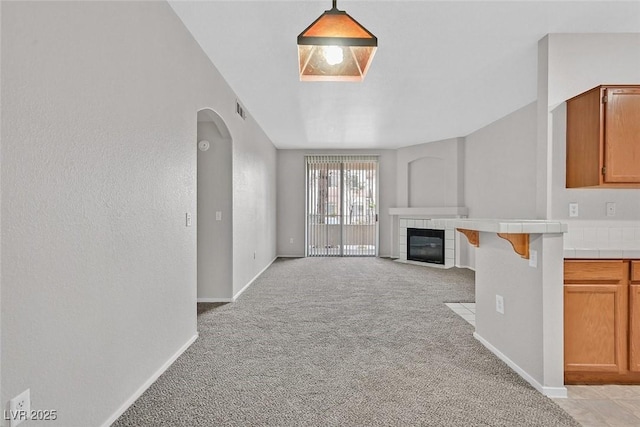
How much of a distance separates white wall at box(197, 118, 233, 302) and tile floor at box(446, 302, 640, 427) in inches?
134

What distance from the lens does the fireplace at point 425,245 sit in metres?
7.35

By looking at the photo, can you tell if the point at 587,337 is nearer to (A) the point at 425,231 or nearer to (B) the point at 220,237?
(B) the point at 220,237

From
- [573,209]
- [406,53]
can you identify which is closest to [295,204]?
[406,53]

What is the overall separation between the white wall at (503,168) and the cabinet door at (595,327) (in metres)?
2.77

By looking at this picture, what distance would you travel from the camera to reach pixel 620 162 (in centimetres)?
244

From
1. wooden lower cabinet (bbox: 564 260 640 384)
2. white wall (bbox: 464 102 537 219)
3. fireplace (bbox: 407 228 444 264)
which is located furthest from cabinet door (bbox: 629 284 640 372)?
fireplace (bbox: 407 228 444 264)

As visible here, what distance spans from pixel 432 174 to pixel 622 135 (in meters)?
5.42

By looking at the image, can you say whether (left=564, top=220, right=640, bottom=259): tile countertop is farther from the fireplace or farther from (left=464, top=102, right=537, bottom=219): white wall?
the fireplace

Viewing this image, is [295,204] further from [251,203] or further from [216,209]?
[216,209]

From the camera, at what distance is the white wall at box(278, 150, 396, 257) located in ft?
28.2

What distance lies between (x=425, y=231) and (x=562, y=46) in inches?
198

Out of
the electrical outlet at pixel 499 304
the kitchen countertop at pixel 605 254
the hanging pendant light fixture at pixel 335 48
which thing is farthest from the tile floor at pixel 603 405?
the hanging pendant light fixture at pixel 335 48

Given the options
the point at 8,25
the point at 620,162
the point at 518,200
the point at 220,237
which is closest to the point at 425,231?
the point at 518,200

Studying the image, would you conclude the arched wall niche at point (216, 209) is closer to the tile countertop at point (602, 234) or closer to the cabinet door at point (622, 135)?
the tile countertop at point (602, 234)
